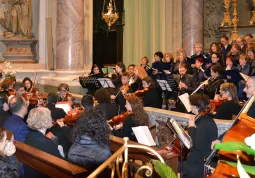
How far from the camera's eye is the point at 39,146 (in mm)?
4938

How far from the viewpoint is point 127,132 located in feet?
21.5

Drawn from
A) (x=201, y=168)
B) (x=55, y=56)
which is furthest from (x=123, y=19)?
(x=201, y=168)

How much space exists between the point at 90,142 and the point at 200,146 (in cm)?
162

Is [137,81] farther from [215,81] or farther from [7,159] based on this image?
[7,159]

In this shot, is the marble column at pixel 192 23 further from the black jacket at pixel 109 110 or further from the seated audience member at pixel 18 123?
the seated audience member at pixel 18 123

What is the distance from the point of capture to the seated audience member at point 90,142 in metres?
4.31

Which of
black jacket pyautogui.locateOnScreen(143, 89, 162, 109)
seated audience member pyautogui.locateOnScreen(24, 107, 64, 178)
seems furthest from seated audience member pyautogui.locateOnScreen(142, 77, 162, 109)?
seated audience member pyautogui.locateOnScreen(24, 107, 64, 178)

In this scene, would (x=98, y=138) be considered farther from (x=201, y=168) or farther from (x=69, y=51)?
(x=69, y=51)

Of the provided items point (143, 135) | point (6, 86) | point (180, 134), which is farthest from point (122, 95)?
point (180, 134)

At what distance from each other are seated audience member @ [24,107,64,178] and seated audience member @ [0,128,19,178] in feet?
2.47

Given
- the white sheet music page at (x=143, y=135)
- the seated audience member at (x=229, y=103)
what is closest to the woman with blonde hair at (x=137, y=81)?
the seated audience member at (x=229, y=103)

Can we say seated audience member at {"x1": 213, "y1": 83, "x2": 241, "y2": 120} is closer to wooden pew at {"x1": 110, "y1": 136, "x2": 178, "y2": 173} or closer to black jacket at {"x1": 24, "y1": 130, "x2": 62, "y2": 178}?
wooden pew at {"x1": 110, "y1": 136, "x2": 178, "y2": 173}

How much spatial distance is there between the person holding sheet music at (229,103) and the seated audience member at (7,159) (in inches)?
160

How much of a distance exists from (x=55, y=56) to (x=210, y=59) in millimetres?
5182
